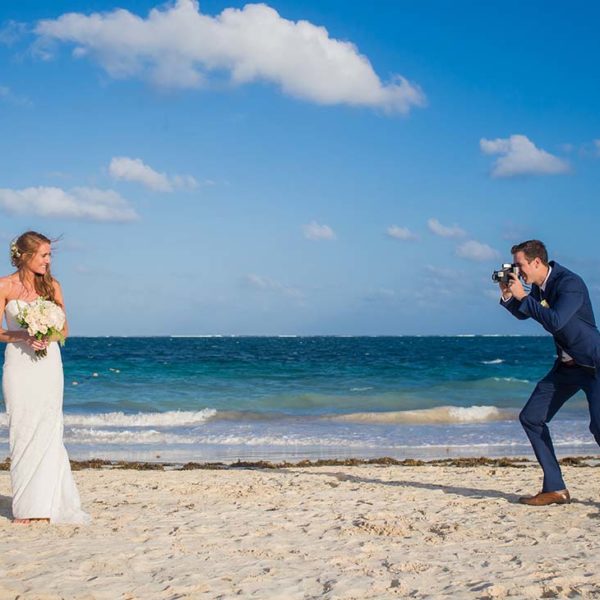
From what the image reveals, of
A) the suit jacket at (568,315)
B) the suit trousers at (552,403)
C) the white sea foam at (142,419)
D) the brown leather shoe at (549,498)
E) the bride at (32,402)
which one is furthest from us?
the white sea foam at (142,419)

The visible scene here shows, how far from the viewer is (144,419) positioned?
2045cm

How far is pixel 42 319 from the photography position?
6379 millimetres

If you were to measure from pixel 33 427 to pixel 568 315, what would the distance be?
4.64 metres

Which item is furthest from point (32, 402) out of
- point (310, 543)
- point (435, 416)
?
point (435, 416)

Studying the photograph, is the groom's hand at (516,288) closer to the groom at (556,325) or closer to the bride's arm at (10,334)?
the groom at (556,325)

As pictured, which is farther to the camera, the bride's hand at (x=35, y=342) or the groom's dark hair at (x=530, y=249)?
the groom's dark hair at (x=530, y=249)

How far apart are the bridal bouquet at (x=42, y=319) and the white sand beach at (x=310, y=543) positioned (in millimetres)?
1639

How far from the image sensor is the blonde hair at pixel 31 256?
21.6 feet

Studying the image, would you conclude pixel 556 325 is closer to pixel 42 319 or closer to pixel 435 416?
pixel 42 319

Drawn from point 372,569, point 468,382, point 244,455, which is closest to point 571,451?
point 244,455

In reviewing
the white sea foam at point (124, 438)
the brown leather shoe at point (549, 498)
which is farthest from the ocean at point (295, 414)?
the brown leather shoe at point (549, 498)

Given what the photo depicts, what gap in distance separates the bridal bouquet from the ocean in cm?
655

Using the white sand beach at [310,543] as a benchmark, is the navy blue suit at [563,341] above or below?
above

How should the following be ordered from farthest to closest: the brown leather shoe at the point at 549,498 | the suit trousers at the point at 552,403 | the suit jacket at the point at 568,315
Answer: the brown leather shoe at the point at 549,498 < the suit trousers at the point at 552,403 < the suit jacket at the point at 568,315
